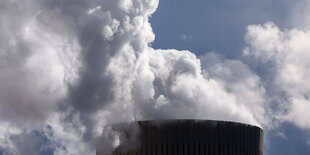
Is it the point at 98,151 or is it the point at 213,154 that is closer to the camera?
the point at 213,154

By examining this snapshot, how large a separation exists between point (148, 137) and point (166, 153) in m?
2.24

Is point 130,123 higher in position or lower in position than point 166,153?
higher

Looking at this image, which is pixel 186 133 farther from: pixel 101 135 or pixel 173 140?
pixel 101 135

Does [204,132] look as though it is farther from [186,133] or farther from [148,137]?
[148,137]

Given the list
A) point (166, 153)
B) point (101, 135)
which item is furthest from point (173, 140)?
point (101, 135)

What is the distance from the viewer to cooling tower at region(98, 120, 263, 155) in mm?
44625

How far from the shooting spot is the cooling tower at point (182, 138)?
4462 cm

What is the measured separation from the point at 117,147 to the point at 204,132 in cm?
862

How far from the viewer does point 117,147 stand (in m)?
47.1

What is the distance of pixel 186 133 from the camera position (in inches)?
1762

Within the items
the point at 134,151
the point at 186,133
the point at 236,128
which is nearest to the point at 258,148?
the point at 236,128

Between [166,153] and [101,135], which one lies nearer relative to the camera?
[166,153]

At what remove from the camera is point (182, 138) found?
44.7 m

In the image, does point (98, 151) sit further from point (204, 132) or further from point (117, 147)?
point (204, 132)
